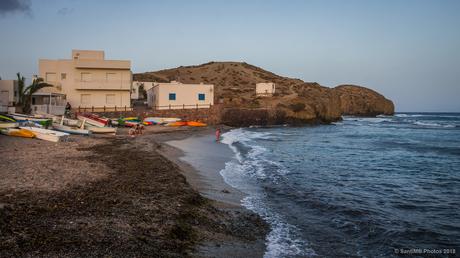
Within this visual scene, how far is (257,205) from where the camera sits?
1046 centimetres

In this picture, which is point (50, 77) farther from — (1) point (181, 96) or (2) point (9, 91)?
(1) point (181, 96)

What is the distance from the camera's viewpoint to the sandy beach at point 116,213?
580cm

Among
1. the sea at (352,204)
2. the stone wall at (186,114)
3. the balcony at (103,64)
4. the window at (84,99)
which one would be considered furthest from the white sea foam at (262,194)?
the window at (84,99)

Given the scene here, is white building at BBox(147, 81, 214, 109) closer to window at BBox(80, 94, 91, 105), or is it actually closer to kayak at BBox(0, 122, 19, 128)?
window at BBox(80, 94, 91, 105)

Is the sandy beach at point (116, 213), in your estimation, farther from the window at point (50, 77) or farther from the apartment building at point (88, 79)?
the window at point (50, 77)

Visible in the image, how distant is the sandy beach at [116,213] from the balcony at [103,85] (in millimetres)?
32475

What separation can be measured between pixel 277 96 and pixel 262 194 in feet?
204

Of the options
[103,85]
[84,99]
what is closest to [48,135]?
[103,85]

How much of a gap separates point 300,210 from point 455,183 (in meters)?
8.74

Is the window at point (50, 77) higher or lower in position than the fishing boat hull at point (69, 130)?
higher

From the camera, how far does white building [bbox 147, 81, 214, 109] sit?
49281 millimetres

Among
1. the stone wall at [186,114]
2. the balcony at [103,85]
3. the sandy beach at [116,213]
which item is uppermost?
the balcony at [103,85]

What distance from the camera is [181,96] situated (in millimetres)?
50281

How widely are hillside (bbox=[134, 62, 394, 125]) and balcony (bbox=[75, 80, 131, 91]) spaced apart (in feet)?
46.2
